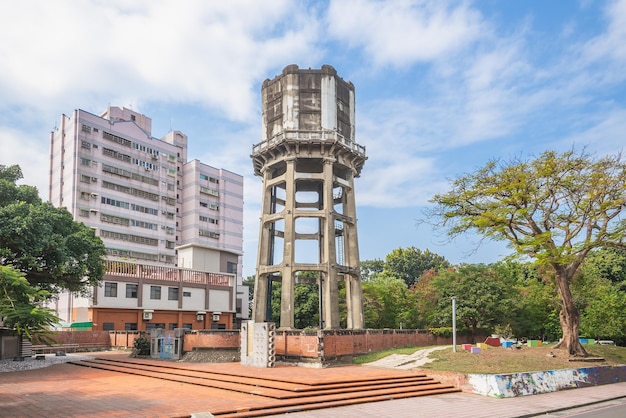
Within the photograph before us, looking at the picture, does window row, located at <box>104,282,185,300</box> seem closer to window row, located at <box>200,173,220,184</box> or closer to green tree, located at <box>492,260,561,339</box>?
window row, located at <box>200,173,220,184</box>

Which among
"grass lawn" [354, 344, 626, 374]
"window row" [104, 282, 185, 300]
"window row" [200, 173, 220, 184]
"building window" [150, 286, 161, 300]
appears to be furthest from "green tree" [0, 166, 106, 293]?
"window row" [200, 173, 220, 184]

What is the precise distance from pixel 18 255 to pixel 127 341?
42.0ft

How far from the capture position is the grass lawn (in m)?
19.7

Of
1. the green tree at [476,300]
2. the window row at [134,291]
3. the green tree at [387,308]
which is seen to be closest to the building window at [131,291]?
the window row at [134,291]

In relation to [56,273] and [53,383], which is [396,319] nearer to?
[56,273]

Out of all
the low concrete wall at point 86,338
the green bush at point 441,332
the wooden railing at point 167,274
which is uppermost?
the wooden railing at point 167,274

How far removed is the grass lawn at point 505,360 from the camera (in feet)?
64.7

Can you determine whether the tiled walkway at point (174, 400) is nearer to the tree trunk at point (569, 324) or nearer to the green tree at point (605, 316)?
the tree trunk at point (569, 324)

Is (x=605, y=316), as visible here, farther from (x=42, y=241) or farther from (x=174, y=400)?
(x=42, y=241)

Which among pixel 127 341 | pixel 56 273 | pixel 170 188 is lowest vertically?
pixel 127 341

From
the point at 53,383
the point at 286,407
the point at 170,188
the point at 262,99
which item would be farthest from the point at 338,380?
the point at 170,188

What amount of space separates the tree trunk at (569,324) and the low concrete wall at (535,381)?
6.82ft

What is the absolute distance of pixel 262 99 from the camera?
35812 millimetres

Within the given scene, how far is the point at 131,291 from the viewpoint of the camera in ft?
140
